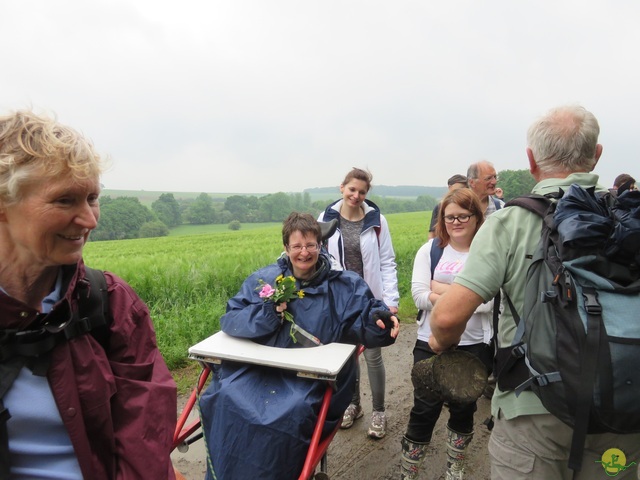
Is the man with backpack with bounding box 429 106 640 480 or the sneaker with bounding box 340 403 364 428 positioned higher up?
the man with backpack with bounding box 429 106 640 480

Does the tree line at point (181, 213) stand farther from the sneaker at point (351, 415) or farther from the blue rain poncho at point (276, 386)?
the blue rain poncho at point (276, 386)

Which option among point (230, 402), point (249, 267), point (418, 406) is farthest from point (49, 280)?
point (249, 267)

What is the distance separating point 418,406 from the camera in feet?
8.86

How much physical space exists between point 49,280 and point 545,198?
186cm

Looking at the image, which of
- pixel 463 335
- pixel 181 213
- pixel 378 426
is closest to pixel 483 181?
pixel 463 335

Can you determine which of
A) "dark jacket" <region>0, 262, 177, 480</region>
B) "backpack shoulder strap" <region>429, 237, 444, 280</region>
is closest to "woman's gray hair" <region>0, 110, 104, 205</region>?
"dark jacket" <region>0, 262, 177, 480</region>

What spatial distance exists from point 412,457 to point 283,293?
4.54 feet

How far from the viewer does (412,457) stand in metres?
2.74

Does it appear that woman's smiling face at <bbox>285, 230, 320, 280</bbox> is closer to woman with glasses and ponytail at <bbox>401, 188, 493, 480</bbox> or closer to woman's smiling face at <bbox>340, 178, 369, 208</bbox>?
woman with glasses and ponytail at <bbox>401, 188, 493, 480</bbox>

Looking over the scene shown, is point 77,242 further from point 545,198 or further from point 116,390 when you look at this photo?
point 545,198

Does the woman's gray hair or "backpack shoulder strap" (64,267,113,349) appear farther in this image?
"backpack shoulder strap" (64,267,113,349)

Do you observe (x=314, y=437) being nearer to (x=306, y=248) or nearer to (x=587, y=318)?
(x=306, y=248)

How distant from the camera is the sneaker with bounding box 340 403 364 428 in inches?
140

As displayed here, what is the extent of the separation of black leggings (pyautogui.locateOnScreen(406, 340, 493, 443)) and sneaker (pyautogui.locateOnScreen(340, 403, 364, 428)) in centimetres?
92
